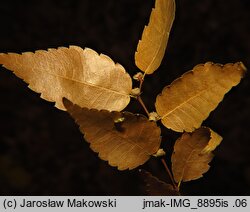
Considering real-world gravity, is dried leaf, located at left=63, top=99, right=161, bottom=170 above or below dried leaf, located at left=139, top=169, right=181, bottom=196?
above

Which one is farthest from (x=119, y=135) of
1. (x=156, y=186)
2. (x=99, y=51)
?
(x=99, y=51)

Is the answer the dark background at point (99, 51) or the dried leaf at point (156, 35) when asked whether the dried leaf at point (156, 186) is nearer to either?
the dried leaf at point (156, 35)

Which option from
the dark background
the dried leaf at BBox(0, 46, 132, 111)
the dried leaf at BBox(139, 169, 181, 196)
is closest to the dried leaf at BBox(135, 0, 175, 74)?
the dried leaf at BBox(0, 46, 132, 111)

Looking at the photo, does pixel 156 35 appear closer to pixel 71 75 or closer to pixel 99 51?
pixel 71 75

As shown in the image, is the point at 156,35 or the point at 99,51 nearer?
the point at 156,35

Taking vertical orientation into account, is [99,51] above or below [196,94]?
above

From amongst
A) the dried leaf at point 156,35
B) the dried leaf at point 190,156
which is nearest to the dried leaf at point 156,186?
the dried leaf at point 190,156

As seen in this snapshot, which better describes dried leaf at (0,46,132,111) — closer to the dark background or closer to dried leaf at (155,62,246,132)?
dried leaf at (155,62,246,132)
